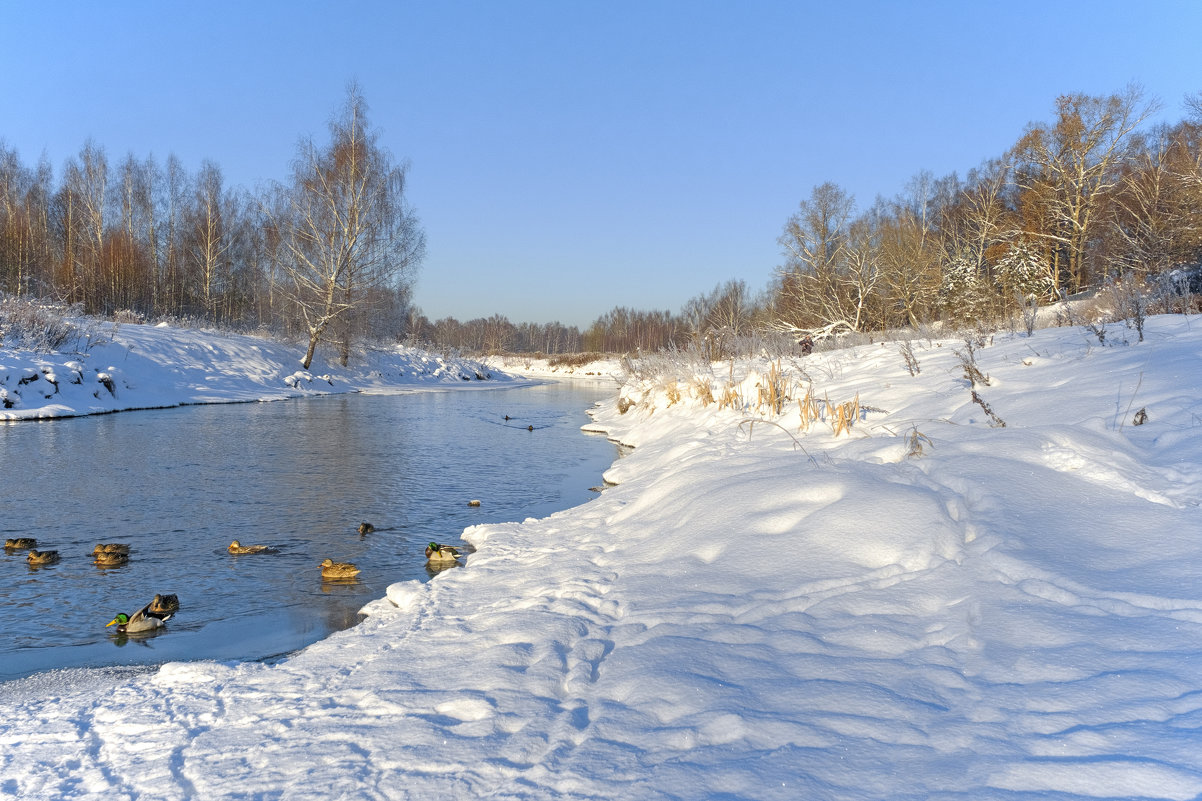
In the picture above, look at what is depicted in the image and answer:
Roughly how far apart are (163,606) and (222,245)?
38.5 m

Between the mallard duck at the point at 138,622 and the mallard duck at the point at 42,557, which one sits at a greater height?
the mallard duck at the point at 42,557

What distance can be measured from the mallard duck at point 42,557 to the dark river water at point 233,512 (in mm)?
84

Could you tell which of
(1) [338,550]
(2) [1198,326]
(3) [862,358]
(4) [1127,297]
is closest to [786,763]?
(1) [338,550]

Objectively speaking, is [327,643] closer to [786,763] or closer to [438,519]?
[786,763]

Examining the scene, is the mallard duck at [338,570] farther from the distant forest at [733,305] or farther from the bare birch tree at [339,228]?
the bare birch tree at [339,228]

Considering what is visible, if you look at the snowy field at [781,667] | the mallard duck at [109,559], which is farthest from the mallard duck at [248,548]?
the snowy field at [781,667]

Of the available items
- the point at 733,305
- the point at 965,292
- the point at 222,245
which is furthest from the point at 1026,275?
the point at 222,245

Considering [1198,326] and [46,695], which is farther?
[1198,326]

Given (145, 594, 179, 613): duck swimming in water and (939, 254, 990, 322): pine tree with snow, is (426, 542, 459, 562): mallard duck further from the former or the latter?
(939, 254, 990, 322): pine tree with snow

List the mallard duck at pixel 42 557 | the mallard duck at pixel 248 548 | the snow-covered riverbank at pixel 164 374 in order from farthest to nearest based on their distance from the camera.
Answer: the snow-covered riverbank at pixel 164 374 → the mallard duck at pixel 248 548 → the mallard duck at pixel 42 557

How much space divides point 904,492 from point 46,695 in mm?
4327

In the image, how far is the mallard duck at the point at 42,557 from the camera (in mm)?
4664

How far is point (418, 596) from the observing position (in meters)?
3.87

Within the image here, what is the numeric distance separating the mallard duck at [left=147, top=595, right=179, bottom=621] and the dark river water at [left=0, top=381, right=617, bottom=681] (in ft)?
0.24
